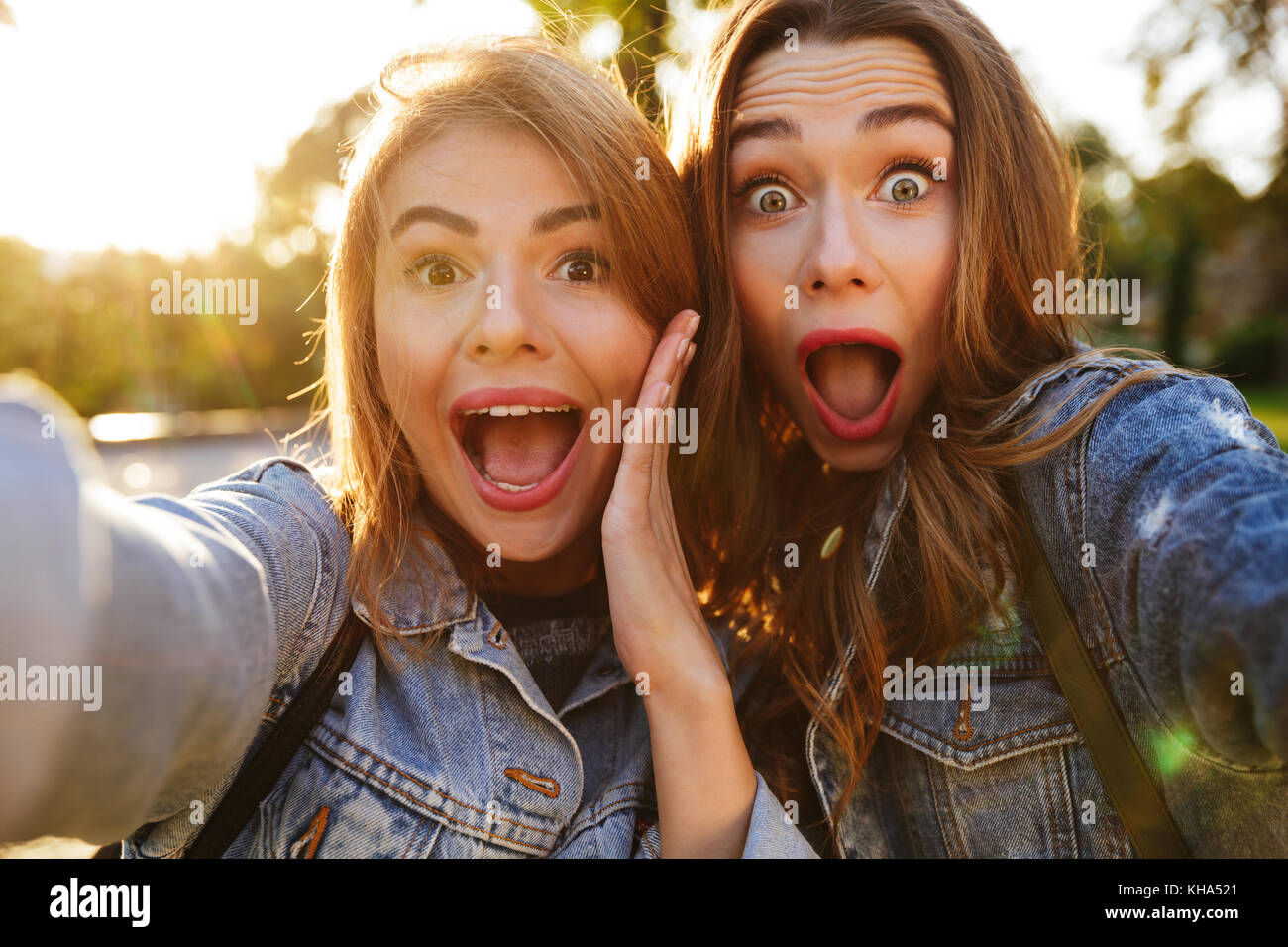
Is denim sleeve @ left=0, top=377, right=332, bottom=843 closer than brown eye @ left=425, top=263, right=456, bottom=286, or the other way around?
denim sleeve @ left=0, top=377, right=332, bottom=843

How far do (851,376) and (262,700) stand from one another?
173cm

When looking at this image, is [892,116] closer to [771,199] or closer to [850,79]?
[850,79]

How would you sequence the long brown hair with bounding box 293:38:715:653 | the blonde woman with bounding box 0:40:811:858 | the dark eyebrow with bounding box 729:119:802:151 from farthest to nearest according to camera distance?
the dark eyebrow with bounding box 729:119:802:151 → the long brown hair with bounding box 293:38:715:653 → the blonde woman with bounding box 0:40:811:858

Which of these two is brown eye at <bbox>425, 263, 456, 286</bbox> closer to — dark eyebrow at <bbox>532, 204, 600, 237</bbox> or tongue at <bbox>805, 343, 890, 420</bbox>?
dark eyebrow at <bbox>532, 204, 600, 237</bbox>

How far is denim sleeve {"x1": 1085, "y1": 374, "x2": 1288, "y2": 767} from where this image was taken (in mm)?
1233

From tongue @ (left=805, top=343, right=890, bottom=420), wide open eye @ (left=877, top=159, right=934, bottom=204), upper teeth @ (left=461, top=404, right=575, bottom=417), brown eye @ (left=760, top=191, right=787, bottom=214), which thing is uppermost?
wide open eye @ (left=877, top=159, right=934, bottom=204)

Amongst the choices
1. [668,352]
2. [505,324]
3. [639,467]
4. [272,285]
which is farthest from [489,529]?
[272,285]

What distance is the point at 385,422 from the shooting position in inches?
90.0

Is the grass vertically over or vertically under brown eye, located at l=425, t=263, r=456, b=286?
under

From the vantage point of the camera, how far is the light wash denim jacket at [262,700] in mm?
1036

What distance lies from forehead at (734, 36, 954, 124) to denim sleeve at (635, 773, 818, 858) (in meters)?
1.64

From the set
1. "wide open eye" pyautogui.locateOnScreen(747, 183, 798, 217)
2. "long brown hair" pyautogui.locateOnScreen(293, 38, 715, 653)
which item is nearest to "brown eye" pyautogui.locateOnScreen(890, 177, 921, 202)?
"wide open eye" pyautogui.locateOnScreen(747, 183, 798, 217)

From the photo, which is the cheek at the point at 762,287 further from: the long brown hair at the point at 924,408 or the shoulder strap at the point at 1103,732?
the shoulder strap at the point at 1103,732
